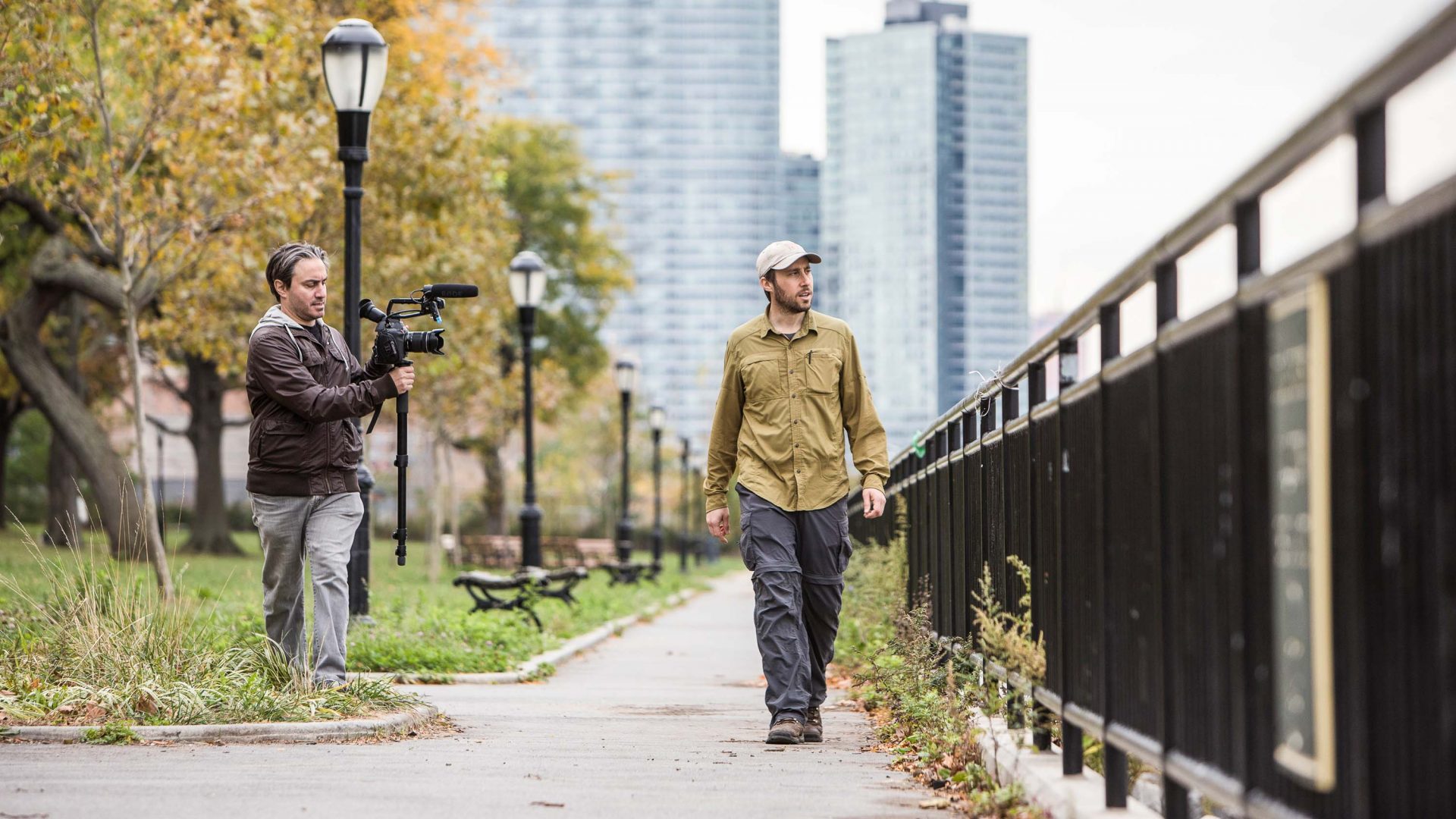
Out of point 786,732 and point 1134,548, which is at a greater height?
point 1134,548

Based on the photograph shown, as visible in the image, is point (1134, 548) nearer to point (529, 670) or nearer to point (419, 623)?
point (529, 670)

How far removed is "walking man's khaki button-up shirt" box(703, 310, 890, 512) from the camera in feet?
25.8

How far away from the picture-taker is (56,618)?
30.0 feet

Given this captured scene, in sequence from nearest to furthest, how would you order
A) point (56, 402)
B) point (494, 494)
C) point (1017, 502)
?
point (1017, 502) < point (56, 402) < point (494, 494)

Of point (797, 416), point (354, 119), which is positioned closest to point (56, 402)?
point (354, 119)

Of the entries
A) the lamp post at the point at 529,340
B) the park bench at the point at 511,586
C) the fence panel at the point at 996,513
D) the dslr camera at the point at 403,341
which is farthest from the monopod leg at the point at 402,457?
the lamp post at the point at 529,340

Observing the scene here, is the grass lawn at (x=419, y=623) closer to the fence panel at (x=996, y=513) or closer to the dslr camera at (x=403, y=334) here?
the dslr camera at (x=403, y=334)

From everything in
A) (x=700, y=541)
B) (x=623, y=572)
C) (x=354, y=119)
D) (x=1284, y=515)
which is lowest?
(x=700, y=541)

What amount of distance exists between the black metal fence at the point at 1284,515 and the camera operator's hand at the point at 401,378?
3.43m

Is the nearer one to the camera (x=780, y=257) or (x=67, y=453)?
(x=780, y=257)

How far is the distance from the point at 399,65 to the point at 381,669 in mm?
14965

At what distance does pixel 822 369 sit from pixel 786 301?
0.35 m

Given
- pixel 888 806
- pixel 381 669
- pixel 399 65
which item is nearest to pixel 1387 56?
pixel 888 806

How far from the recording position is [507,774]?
6.36m
